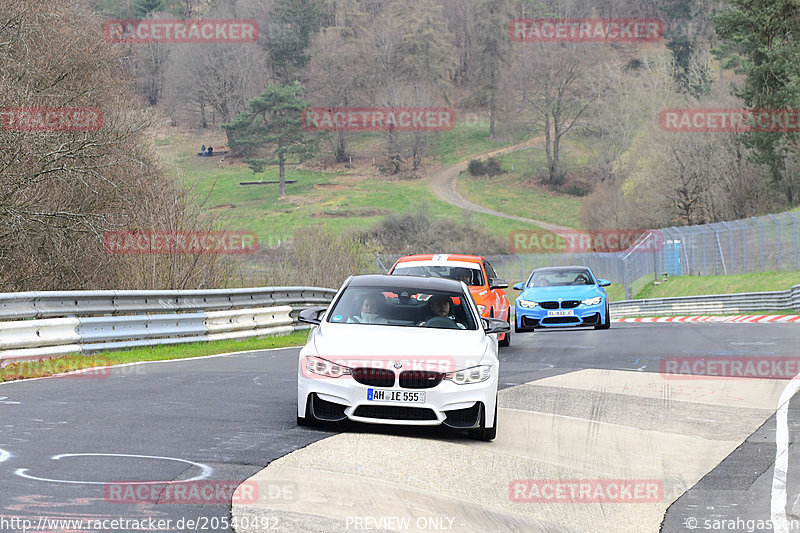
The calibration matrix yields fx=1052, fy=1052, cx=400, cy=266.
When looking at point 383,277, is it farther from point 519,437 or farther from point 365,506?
point 365,506

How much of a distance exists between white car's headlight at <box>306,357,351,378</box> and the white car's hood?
0.06 meters

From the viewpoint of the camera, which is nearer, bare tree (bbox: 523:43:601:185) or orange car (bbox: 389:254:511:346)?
orange car (bbox: 389:254:511:346)

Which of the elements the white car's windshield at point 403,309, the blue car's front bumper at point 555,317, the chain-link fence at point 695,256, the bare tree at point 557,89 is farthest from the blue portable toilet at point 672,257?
the bare tree at point 557,89

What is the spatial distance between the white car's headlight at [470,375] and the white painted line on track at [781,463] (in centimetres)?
244

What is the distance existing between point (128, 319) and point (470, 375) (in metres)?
9.35

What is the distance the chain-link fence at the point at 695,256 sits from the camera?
4047 centimetres

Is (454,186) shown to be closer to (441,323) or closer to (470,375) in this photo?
(441,323)

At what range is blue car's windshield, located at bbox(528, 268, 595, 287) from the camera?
23.9 m

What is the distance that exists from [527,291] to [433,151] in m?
102

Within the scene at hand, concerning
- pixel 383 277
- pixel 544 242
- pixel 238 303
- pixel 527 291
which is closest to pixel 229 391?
pixel 383 277

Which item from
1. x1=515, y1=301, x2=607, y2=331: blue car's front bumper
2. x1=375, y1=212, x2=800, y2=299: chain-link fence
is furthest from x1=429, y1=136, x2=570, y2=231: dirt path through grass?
x1=515, y1=301, x2=607, y2=331: blue car's front bumper

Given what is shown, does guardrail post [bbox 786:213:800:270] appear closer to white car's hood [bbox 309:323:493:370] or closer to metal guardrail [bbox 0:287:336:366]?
metal guardrail [bbox 0:287:336:366]

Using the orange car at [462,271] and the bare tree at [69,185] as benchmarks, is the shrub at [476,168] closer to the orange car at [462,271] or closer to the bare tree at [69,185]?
the bare tree at [69,185]

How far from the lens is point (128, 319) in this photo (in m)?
16.8
